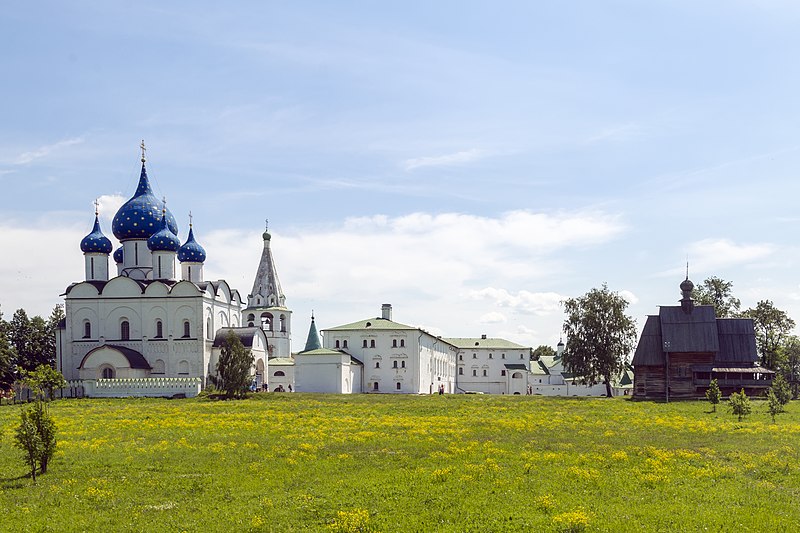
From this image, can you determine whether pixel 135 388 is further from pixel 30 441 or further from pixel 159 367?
pixel 30 441

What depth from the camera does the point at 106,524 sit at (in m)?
14.1

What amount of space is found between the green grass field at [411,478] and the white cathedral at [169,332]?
36486 mm

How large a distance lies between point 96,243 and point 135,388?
18595 millimetres

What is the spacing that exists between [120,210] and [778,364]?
58.2 meters

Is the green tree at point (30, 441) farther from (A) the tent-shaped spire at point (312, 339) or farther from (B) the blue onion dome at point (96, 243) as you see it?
(A) the tent-shaped spire at point (312, 339)

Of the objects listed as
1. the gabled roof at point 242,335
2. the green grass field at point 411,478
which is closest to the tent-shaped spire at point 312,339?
the gabled roof at point 242,335

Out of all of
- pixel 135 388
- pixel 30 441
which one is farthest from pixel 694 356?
A: pixel 30 441

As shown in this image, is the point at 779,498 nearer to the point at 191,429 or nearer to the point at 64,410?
the point at 191,429

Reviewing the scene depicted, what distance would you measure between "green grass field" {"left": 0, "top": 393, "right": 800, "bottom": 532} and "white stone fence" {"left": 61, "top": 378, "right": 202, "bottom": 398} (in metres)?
28.8

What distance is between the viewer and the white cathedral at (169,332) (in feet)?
225

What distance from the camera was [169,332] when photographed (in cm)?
6925

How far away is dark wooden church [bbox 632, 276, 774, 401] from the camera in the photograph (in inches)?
2233

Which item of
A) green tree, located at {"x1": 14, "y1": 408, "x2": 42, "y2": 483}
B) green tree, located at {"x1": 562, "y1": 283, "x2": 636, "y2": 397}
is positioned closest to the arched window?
green tree, located at {"x1": 562, "y1": 283, "x2": 636, "y2": 397}

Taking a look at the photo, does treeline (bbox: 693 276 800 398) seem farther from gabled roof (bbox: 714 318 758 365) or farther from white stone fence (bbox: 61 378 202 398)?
white stone fence (bbox: 61 378 202 398)
